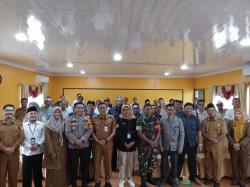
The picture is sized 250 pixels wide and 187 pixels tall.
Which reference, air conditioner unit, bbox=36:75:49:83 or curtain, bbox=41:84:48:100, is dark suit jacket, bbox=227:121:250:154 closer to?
air conditioner unit, bbox=36:75:49:83

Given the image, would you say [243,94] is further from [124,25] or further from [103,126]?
[124,25]

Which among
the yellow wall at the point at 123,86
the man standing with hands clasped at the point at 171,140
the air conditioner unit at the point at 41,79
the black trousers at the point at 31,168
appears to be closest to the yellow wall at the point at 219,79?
the yellow wall at the point at 123,86

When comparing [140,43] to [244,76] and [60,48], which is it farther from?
[244,76]

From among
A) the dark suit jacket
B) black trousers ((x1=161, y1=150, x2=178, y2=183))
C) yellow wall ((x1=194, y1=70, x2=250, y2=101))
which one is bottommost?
black trousers ((x1=161, y1=150, x2=178, y2=183))

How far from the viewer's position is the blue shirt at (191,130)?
432cm

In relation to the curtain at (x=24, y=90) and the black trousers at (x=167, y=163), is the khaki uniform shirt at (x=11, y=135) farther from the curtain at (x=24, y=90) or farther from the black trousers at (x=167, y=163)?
the curtain at (x=24, y=90)

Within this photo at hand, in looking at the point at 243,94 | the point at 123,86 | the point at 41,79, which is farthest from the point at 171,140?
the point at 123,86

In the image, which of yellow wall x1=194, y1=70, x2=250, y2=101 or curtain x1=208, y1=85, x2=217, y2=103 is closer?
yellow wall x1=194, y1=70, x2=250, y2=101

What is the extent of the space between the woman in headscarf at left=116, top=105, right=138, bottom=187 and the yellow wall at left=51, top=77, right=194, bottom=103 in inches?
257

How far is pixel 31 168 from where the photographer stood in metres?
3.59

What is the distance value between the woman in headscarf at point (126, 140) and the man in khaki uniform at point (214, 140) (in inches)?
46.5

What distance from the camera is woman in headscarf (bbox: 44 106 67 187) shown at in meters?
3.62

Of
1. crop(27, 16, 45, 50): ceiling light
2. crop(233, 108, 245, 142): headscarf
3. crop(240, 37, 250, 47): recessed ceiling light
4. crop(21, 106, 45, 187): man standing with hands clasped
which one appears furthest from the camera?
crop(233, 108, 245, 142): headscarf

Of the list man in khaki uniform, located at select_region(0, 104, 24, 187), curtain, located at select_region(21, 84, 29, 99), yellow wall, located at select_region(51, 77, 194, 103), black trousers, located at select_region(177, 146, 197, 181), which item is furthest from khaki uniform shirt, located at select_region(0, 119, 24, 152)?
yellow wall, located at select_region(51, 77, 194, 103)
